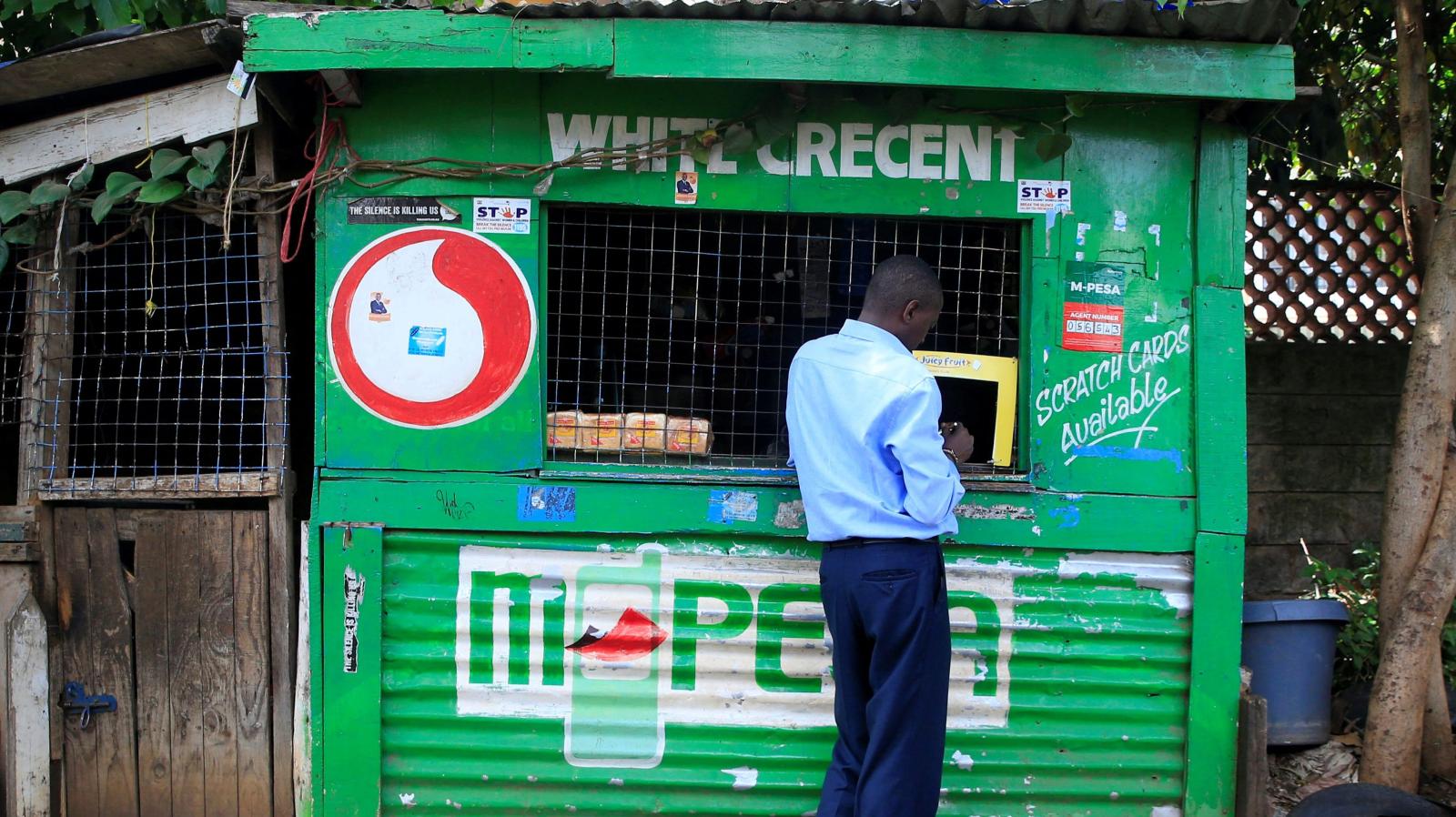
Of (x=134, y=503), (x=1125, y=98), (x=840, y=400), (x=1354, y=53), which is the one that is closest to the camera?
(x=840, y=400)

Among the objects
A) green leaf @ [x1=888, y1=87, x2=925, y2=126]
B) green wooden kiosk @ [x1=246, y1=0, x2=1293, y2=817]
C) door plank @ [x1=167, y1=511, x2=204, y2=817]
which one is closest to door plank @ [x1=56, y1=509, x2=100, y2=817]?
door plank @ [x1=167, y1=511, x2=204, y2=817]

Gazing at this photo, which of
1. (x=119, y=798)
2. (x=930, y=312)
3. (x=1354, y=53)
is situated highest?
(x=1354, y=53)

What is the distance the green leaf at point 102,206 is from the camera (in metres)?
3.79

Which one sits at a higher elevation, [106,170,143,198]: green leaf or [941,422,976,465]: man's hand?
[106,170,143,198]: green leaf

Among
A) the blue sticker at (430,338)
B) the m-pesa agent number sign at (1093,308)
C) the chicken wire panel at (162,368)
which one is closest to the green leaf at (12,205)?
the chicken wire panel at (162,368)

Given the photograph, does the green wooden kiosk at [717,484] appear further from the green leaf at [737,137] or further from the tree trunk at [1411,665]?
the tree trunk at [1411,665]

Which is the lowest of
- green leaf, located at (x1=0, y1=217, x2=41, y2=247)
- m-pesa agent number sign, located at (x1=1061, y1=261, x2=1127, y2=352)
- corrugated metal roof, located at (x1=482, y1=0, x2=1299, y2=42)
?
m-pesa agent number sign, located at (x1=1061, y1=261, x2=1127, y2=352)

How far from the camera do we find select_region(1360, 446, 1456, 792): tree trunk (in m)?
4.06

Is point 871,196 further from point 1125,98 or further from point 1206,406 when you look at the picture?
point 1206,406

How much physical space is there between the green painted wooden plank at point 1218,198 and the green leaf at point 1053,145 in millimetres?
589

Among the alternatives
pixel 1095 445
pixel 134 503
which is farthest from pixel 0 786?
pixel 1095 445

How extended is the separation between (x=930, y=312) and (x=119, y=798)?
3.63 meters

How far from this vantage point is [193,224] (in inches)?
171

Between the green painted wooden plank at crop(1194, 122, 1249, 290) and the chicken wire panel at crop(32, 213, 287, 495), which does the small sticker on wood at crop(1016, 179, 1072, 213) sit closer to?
the green painted wooden plank at crop(1194, 122, 1249, 290)
